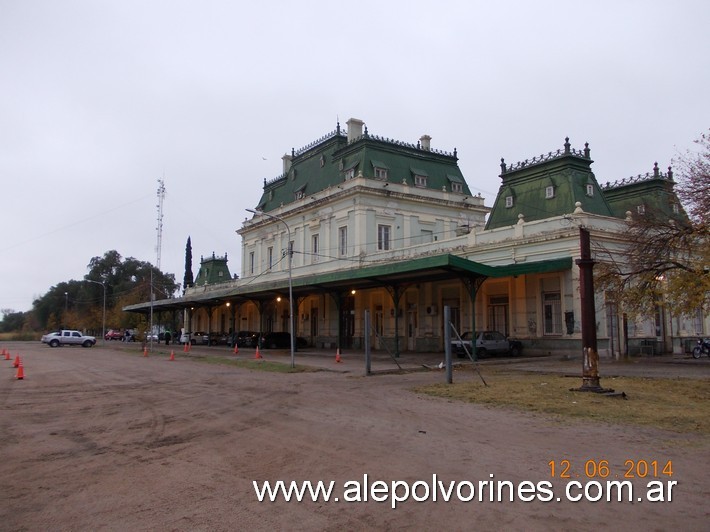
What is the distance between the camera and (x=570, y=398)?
1381 centimetres

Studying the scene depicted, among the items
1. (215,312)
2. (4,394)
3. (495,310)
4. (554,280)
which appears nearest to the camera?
(4,394)

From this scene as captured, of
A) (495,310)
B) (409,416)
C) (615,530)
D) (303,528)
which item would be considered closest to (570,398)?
(409,416)

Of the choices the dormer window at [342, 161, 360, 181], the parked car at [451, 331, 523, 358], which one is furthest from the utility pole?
the dormer window at [342, 161, 360, 181]

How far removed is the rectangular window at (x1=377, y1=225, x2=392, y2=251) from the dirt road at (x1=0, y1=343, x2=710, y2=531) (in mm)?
28301

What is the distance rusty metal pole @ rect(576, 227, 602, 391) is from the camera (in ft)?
47.7

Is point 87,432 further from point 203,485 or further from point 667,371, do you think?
point 667,371

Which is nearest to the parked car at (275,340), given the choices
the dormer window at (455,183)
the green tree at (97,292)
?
the dormer window at (455,183)

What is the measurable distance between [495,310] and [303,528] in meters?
28.5

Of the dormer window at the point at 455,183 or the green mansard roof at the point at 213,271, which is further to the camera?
the green mansard roof at the point at 213,271

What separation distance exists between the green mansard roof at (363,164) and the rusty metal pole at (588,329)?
28580 mm

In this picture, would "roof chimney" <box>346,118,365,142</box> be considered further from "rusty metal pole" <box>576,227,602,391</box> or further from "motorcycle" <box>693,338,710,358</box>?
"rusty metal pole" <box>576,227,602,391</box>

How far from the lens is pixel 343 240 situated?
44.4 m

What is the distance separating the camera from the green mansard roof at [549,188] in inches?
1286

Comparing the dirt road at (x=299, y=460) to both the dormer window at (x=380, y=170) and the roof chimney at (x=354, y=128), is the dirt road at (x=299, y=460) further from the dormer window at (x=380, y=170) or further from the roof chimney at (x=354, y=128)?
the roof chimney at (x=354, y=128)
